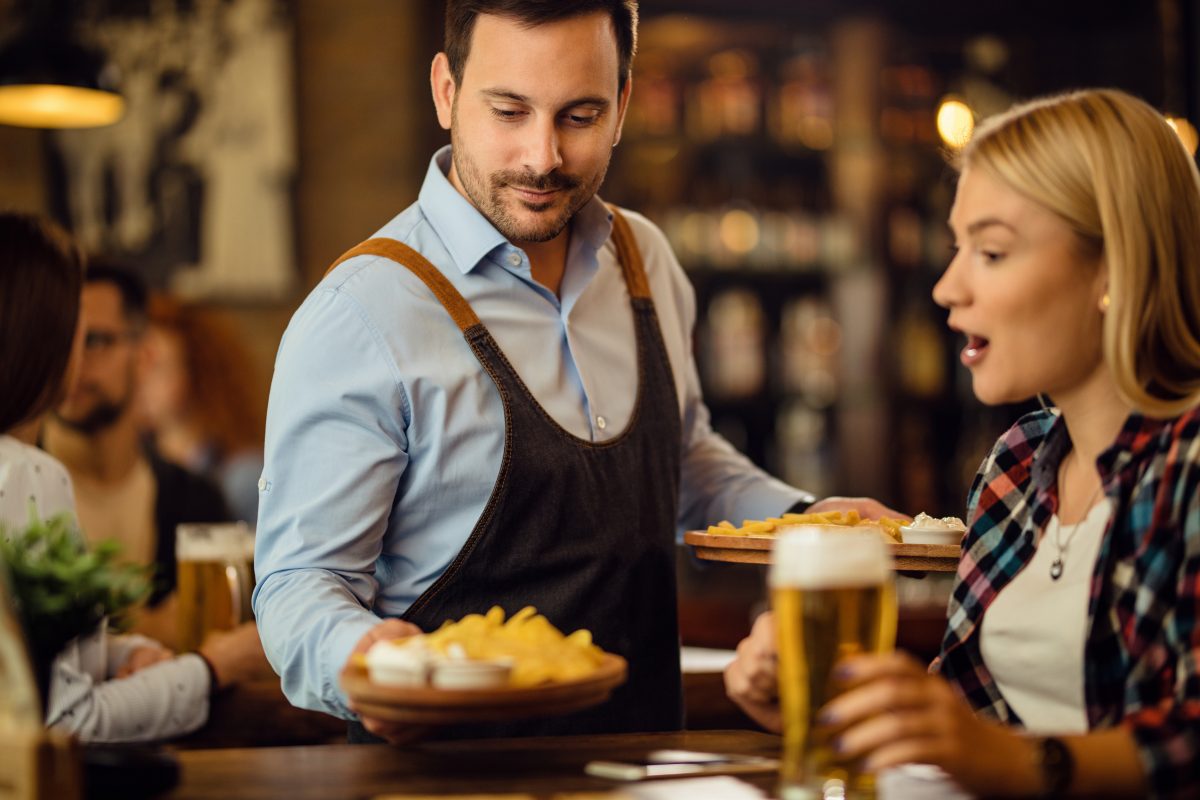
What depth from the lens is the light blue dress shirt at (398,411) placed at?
1.75 meters

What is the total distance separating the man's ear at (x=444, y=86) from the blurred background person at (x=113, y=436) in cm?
178

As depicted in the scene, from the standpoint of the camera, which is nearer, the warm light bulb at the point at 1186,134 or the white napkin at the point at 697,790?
the white napkin at the point at 697,790

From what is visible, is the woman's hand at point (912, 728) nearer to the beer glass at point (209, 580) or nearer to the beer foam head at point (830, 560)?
the beer foam head at point (830, 560)

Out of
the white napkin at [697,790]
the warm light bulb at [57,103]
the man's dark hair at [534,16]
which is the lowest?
the white napkin at [697,790]

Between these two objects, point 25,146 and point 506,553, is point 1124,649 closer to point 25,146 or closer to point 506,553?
point 506,553

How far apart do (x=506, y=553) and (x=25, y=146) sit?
12.7 feet

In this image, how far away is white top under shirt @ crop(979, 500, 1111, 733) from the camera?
1.39 meters

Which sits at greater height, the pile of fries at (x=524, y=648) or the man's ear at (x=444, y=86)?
the man's ear at (x=444, y=86)

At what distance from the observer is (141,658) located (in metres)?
2.37

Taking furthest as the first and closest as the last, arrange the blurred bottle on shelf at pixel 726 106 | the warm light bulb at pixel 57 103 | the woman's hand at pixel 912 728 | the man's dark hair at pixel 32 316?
the blurred bottle on shelf at pixel 726 106 < the warm light bulb at pixel 57 103 < the man's dark hair at pixel 32 316 < the woman's hand at pixel 912 728

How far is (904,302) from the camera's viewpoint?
5383 millimetres

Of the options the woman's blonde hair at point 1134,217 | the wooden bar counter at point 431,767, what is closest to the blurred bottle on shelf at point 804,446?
the wooden bar counter at point 431,767

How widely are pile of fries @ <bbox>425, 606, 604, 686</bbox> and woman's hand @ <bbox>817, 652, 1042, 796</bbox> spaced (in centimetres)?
30

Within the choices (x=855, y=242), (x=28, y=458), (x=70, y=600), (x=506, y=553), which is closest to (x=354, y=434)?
(x=506, y=553)
